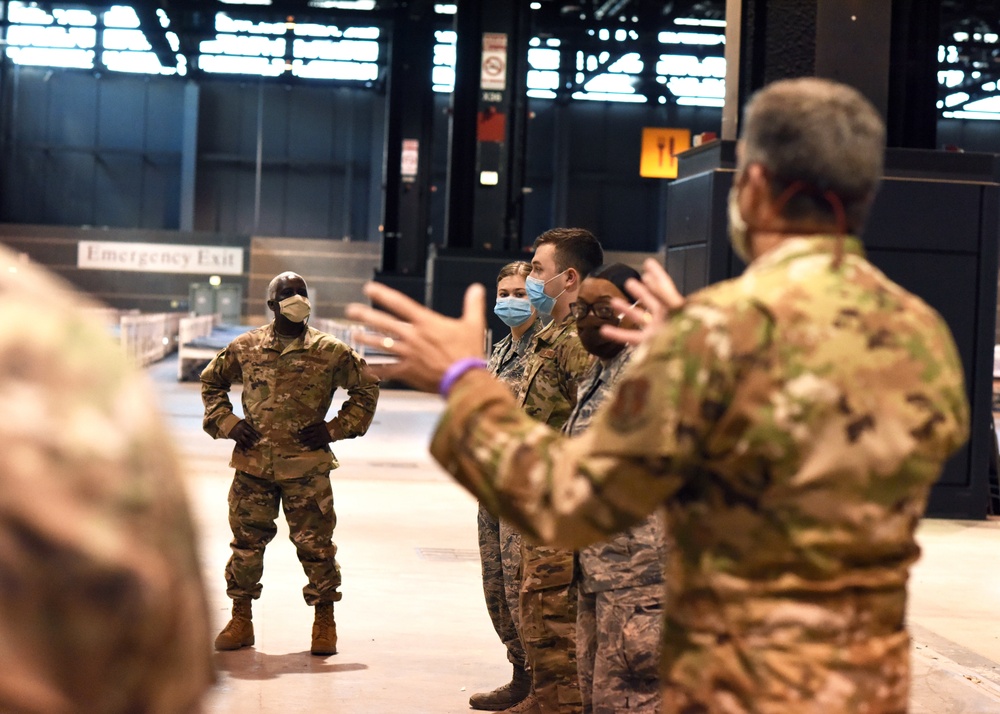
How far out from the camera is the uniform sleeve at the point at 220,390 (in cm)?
630

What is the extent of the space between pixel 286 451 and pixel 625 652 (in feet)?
Answer: 9.88

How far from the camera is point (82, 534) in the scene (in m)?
0.91

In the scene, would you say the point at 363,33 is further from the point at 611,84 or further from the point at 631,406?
the point at 631,406

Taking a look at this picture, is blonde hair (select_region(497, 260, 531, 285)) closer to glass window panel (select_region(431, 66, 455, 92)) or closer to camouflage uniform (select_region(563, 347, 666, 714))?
camouflage uniform (select_region(563, 347, 666, 714))

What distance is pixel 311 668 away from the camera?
236 inches

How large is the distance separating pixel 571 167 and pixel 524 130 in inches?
821

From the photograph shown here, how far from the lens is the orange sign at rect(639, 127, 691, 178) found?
1057 inches

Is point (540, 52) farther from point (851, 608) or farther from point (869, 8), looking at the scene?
point (851, 608)

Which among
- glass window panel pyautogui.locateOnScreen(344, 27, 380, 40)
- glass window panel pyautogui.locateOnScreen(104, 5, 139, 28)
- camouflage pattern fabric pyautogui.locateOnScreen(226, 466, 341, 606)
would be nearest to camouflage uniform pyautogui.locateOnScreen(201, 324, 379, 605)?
camouflage pattern fabric pyautogui.locateOnScreen(226, 466, 341, 606)

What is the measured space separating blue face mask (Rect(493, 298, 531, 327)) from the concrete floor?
1454mm

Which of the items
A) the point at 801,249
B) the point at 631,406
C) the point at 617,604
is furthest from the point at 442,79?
the point at 631,406

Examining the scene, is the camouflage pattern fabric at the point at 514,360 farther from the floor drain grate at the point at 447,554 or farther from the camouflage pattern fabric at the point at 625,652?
the floor drain grate at the point at 447,554

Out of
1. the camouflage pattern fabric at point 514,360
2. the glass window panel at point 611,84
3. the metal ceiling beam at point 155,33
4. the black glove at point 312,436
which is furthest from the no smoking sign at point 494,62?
the glass window panel at point 611,84

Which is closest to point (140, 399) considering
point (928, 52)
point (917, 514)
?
point (917, 514)
